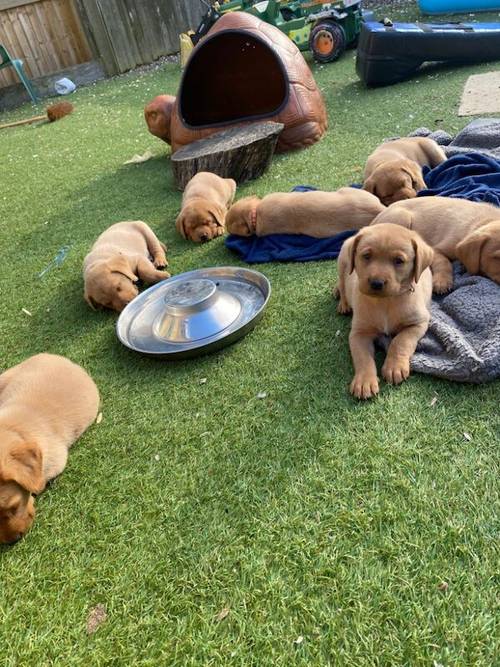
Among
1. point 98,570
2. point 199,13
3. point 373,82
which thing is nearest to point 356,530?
point 98,570

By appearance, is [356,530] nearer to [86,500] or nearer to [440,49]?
[86,500]

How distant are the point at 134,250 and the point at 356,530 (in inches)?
138

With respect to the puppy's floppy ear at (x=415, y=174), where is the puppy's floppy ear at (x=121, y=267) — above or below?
above

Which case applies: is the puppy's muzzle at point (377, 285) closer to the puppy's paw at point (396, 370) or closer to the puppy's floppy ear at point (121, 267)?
A: the puppy's paw at point (396, 370)

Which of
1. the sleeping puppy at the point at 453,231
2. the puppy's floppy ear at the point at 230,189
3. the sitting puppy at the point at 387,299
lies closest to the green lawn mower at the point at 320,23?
the puppy's floppy ear at the point at 230,189

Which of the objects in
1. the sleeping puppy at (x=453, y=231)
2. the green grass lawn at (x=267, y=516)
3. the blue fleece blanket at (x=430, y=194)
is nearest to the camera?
the green grass lawn at (x=267, y=516)

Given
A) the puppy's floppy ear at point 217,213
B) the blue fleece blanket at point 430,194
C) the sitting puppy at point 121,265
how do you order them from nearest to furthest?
1. the sitting puppy at point 121,265
2. the blue fleece blanket at point 430,194
3. the puppy's floppy ear at point 217,213

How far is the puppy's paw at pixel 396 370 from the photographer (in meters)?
2.99

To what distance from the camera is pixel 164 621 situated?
83.7 inches

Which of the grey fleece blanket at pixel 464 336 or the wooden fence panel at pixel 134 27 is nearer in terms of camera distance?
the grey fleece blanket at pixel 464 336

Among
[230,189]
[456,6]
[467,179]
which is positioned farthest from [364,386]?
[456,6]

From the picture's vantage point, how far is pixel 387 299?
316 cm

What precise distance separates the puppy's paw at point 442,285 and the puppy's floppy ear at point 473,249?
0.51 feet

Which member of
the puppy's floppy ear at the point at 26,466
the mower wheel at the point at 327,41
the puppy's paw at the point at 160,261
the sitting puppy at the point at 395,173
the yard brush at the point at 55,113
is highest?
the puppy's floppy ear at the point at 26,466
